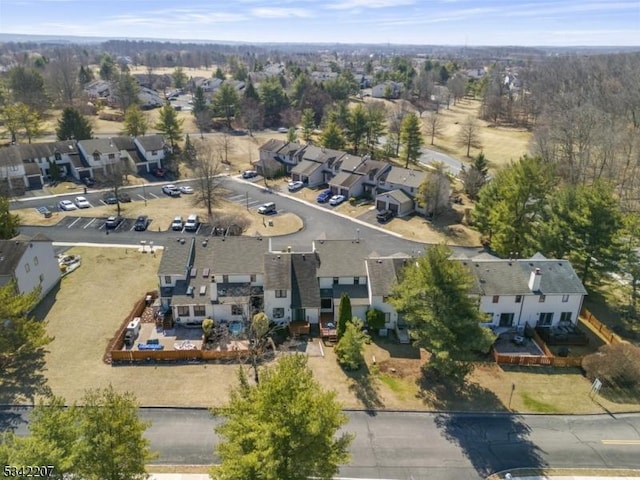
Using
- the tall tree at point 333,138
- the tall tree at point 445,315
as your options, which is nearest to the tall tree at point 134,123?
the tall tree at point 333,138

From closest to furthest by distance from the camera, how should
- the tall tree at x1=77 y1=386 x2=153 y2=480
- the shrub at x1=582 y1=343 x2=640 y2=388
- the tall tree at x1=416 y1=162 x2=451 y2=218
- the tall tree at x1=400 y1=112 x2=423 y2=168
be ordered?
the tall tree at x1=77 y1=386 x2=153 y2=480
the shrub at x1=582 y1=343 x2=640 y2=388
the tall tree at x1=416 y1=162 x2=451 y2=218
the tall tree at x1=400 y1=112 x2=423 y2=168

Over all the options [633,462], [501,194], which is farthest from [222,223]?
[633,462]

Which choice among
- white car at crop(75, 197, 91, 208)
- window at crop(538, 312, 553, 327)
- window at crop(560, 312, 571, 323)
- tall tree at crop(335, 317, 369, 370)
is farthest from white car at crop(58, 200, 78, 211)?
window at crop(560, 312, 571, 323)

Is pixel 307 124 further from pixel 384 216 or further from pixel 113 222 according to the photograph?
pixel 113 222

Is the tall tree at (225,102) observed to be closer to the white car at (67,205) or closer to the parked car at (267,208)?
the parked car at (267,208)

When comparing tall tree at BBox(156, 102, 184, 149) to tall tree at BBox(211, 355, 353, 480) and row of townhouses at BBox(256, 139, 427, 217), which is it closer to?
row of townhouses at BBox(256, 139, 427, 217)
